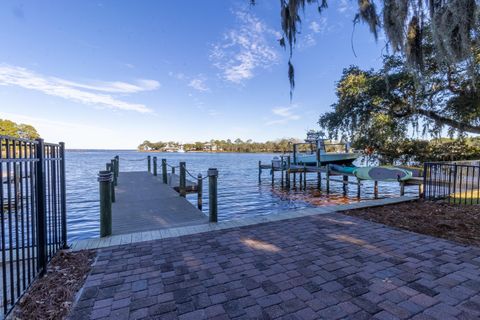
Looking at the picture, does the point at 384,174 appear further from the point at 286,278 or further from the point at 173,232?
the point at 286,278

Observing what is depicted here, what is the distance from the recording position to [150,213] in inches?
240

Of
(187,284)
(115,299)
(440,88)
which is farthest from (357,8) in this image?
(440,88)

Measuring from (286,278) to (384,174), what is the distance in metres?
10.6

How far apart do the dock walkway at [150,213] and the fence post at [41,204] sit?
5.31 feet

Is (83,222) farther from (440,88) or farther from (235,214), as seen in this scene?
(440,88)

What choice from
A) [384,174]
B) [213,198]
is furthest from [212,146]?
[213,198]

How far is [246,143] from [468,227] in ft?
380

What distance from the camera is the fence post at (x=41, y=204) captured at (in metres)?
2.61

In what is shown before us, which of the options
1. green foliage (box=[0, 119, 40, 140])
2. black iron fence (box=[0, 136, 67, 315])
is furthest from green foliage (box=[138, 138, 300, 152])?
black iron fence (box=[0, 136, 67, 315])

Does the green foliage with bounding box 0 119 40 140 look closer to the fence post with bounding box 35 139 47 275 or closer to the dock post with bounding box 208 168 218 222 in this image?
the fence post with bounding box 35 139 47 275

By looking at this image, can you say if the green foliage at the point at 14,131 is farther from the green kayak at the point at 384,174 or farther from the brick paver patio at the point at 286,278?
the green kayak at the point at 384,174

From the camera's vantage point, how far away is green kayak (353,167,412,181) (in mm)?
9786

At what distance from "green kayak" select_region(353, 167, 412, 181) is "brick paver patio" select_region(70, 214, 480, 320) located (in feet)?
23.0

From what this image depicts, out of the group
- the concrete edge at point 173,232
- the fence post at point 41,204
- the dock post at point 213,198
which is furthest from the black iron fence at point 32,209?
the dock post at point 213,198
